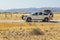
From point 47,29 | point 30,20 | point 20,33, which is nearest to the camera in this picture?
point 20,33

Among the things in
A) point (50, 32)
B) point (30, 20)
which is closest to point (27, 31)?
point (50, 32)

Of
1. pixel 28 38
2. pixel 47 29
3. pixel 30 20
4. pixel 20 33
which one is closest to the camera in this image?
pixel 28 38

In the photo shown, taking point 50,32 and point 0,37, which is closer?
point 0,37

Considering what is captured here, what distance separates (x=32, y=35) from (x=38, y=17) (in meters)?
12.5

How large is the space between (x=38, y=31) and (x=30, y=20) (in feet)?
38.3

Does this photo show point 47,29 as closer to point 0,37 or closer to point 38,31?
point 38,31

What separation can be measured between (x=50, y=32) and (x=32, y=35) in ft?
7.37

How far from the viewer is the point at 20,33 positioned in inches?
882

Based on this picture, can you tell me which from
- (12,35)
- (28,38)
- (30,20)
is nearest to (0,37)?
(12,35)

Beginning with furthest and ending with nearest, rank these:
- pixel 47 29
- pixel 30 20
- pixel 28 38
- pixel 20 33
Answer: pixel 30 20 < pixel 47 29 < pixel 20 33 < pixel 28 38

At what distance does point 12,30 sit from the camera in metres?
23.2

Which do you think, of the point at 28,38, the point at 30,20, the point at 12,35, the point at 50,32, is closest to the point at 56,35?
the point at 50,32

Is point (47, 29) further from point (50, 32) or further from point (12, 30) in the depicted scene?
point (12, 30)

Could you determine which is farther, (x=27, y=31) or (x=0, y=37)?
(x=27, y=31)
